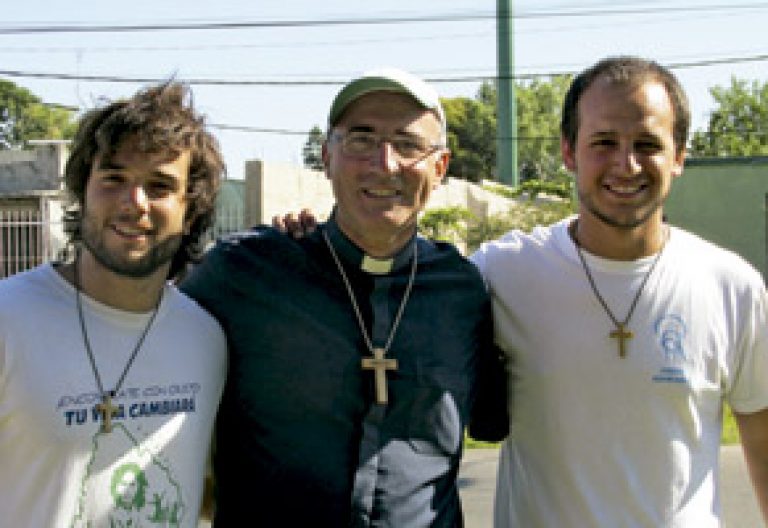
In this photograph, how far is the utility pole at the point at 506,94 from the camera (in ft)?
137

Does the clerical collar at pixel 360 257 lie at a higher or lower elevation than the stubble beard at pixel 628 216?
lower

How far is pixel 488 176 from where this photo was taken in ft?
222

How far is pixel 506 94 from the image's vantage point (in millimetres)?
42625

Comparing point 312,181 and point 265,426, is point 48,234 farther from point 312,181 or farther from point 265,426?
point 265,426

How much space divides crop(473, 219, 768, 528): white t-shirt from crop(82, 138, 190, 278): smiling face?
116 cm

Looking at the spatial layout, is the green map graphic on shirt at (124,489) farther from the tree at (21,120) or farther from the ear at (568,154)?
the tree at (21,120)

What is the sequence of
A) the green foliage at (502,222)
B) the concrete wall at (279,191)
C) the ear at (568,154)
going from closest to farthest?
the ear at (568,154) → the concrete wall at (279,191) → the green foliage at (502,222)

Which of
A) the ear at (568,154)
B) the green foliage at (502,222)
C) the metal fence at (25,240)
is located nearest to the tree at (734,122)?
the green foliage at (502,222)

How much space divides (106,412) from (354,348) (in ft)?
2.56

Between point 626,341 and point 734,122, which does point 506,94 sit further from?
Answer: point 626,341

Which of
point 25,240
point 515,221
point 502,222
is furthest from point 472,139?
point 25,240

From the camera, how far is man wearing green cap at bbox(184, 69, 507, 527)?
3078 millimetres

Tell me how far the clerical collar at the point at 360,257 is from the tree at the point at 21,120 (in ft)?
205

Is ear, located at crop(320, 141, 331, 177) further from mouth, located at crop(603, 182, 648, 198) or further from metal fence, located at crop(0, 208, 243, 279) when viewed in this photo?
metal fence, located at crop(0, 208, 243, 279)
